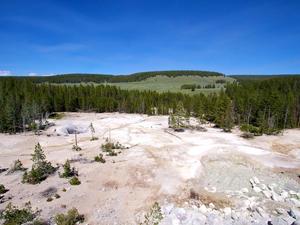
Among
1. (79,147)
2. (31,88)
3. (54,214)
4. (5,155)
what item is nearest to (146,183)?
(54,214)

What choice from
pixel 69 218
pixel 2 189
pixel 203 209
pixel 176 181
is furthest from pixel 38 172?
pixel 203 209

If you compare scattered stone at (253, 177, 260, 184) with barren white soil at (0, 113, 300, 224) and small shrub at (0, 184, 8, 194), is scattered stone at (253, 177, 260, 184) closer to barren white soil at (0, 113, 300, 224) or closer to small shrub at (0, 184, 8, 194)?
barren white soil at (0, 113, 300, 224)

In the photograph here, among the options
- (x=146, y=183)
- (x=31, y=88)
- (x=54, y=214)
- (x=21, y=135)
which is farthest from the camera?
(x=31, y=88)

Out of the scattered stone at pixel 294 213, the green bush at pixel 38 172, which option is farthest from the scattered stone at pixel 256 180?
the green bush at pixel 38 172

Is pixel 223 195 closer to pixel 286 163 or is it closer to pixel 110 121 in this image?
pixel 286 163

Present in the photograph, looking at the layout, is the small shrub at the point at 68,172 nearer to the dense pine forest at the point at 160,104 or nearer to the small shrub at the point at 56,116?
the dense pine forest at the point at 160,104
